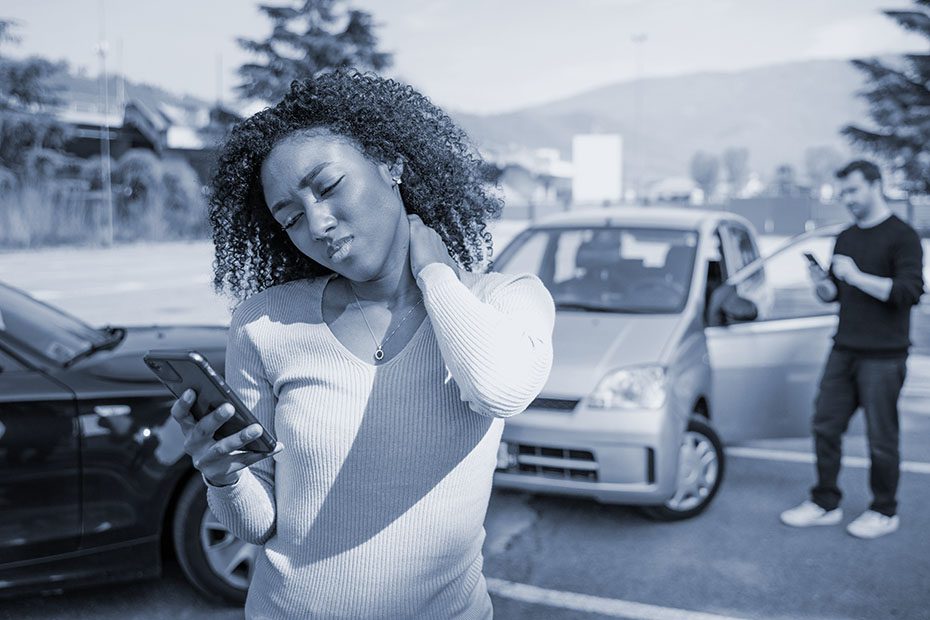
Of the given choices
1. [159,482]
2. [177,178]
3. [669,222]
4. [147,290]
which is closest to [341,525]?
[159,482]

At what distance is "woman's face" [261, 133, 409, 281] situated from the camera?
1.45 meters

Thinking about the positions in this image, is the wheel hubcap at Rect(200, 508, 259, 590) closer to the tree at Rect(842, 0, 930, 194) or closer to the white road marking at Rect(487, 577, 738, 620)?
the white road marking at Rect(487, 577, 738, 620)

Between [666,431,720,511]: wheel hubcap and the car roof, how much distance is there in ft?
4.72

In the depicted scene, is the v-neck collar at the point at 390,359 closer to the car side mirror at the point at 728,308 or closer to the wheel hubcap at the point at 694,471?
the wheel hubcap at the point at 694,471

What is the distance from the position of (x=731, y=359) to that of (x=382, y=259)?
154 inches

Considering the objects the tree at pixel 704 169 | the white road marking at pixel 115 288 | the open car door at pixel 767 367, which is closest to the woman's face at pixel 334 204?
the open car door at pixel 767 367

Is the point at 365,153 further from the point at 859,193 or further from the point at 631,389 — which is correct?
the point at 859,193

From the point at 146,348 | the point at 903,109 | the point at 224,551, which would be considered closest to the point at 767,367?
the point at 224,551

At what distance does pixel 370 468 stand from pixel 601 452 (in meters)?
3.00

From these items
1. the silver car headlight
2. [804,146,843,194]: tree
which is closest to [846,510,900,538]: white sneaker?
the silver car headlight

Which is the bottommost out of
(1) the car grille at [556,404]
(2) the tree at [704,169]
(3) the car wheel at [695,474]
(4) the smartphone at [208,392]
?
(3) the car wheel at [695,474]

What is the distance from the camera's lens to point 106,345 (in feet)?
13.8

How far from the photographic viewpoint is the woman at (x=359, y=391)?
1441mm

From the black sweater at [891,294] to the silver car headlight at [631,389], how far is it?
Answer: 0.95m
